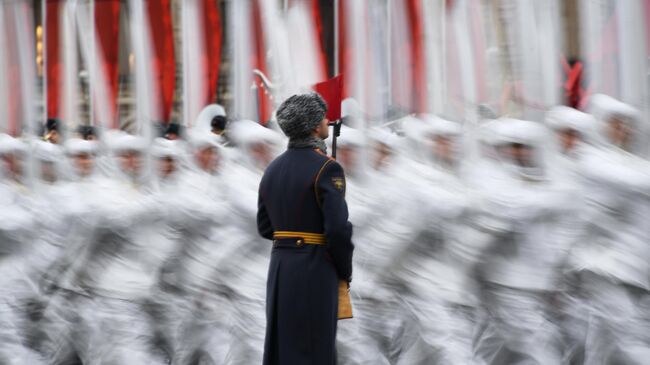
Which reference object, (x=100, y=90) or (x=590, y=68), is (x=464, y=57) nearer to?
(x=590, y=68)

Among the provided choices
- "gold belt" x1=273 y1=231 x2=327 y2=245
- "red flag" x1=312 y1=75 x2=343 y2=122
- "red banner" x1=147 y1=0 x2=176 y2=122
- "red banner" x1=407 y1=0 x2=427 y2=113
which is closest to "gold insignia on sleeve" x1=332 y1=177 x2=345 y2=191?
"gold belt" x1=273 y1=231 x2=327 y2=245

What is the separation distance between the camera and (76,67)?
841 cm

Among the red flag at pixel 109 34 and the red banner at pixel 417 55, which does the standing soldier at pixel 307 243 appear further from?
the red flag at pixel 109 34

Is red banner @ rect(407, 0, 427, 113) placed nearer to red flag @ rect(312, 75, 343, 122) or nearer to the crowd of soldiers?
the crowd of soldiers

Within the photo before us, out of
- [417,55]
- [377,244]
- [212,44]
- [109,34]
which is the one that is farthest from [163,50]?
[377,244]

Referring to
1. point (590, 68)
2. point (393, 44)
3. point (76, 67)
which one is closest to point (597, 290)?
point (590, 68)

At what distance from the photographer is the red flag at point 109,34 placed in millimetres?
8117

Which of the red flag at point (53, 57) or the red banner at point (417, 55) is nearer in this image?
the red banner at point (417, 55)

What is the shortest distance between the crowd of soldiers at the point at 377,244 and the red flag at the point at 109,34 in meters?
0.59

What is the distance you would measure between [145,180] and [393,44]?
169 cm

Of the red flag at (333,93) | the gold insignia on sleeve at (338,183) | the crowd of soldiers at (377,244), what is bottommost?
the crowd of soldiers at (377,244)

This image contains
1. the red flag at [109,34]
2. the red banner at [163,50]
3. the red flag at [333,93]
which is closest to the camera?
the red flag at [333,93]

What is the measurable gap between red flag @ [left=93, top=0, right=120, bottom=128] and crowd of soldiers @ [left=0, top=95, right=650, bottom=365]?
0.59m

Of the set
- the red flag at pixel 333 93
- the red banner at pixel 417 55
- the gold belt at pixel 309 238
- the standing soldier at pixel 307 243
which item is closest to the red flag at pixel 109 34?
the red banner at pixel 417 55
